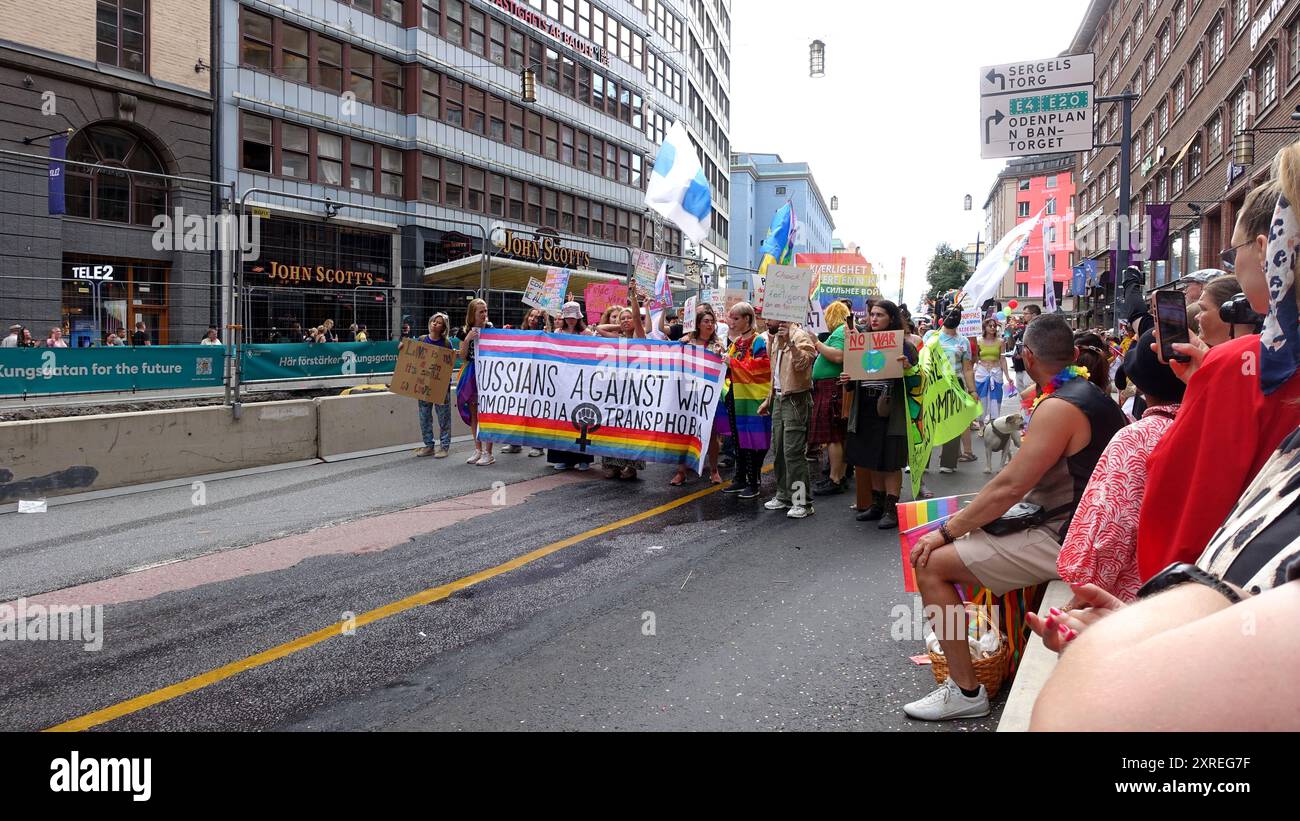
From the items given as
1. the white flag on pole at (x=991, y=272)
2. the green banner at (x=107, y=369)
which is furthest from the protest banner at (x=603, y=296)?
the green banner at (x=107, y=369)

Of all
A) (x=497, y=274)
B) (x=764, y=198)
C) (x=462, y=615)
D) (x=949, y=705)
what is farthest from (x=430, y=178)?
(x=764, y=198)

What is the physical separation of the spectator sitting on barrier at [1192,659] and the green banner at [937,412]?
21.2 ft

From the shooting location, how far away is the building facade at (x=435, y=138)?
16.2 meters

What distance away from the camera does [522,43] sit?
3853cm

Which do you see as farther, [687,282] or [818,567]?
[687,282]

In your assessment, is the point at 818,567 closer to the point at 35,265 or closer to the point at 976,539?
the point at 976,539

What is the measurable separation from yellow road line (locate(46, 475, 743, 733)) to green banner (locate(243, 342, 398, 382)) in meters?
5.89

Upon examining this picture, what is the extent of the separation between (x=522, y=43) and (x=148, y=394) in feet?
105

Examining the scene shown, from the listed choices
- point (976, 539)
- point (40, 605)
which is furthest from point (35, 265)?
point (976, 539)

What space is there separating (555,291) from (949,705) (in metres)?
9.67

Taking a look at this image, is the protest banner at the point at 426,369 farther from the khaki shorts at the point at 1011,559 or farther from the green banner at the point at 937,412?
the khaki shorts at the point at 1011,559

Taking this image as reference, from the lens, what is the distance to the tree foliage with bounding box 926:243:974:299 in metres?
Result: 78.1

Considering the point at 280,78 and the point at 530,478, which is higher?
the point at 280,78
